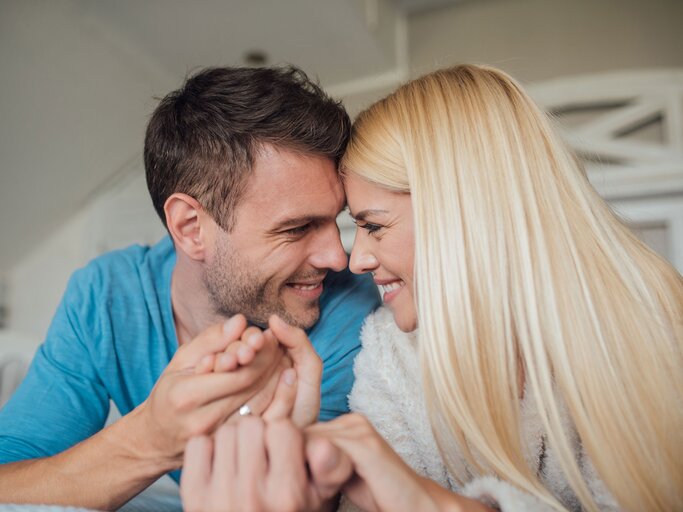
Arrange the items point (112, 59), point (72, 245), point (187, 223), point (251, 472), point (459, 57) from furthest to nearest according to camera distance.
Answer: point (72, 245) → point (459, 57) → point (112, 59) → point (187, 223) → point (251, 472)

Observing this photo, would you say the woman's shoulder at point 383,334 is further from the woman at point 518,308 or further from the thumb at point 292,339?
the thumb at point 292,339

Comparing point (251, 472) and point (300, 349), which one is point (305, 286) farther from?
point (251, 472)

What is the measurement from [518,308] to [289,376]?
0.37m

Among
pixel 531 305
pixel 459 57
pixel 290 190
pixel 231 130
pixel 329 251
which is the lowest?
pixel 531 305

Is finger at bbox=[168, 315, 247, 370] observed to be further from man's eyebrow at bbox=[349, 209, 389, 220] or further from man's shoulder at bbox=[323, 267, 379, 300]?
man's shoulder at bbox=[323, 267, 379, 300]

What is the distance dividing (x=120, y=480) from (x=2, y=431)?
366mm

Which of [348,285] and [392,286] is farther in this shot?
[348,285]

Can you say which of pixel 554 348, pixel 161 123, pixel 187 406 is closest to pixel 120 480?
pixel 187 406

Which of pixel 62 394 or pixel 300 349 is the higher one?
pixel 300 349

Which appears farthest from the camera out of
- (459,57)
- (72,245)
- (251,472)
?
(72,245)

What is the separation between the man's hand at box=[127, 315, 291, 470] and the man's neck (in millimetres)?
510

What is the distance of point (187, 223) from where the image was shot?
119cm

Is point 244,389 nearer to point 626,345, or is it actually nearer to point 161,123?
point 626,345

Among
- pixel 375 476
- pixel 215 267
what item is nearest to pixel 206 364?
pixel 375 476
